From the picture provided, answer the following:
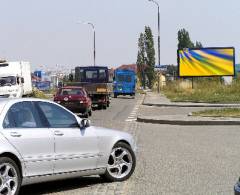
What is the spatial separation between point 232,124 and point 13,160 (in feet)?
50.9

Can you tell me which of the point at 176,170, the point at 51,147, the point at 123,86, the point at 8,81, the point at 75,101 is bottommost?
the point at 123,86

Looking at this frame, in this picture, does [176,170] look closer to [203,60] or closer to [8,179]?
[8,179]

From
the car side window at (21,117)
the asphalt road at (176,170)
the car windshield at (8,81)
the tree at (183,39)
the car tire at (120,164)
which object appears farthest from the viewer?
the tree at (183,39)

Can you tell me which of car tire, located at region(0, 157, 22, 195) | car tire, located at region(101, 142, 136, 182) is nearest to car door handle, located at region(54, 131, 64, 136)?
car tire, located at region(0, 157, 22, 195)

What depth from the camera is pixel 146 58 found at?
122938 millimetres

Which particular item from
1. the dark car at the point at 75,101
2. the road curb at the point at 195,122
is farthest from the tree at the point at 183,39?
the road curb at the point at 195,122

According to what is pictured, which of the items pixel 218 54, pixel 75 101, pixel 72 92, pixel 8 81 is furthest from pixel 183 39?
pixel 75 101

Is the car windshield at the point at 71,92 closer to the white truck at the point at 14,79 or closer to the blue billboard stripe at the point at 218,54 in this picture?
the white truck at the point at 14,79

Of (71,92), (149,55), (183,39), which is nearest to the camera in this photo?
(71,92)

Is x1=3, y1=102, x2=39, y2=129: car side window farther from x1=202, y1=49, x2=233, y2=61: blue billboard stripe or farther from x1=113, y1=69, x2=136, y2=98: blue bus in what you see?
x1=113, y1=69, x2=136, y2=98: blue bus

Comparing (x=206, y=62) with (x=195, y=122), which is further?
(x=206, y=62)

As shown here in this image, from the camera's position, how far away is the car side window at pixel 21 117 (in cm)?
858

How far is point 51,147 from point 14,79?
3547 centimetres

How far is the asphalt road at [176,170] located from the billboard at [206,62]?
43.5 metres
